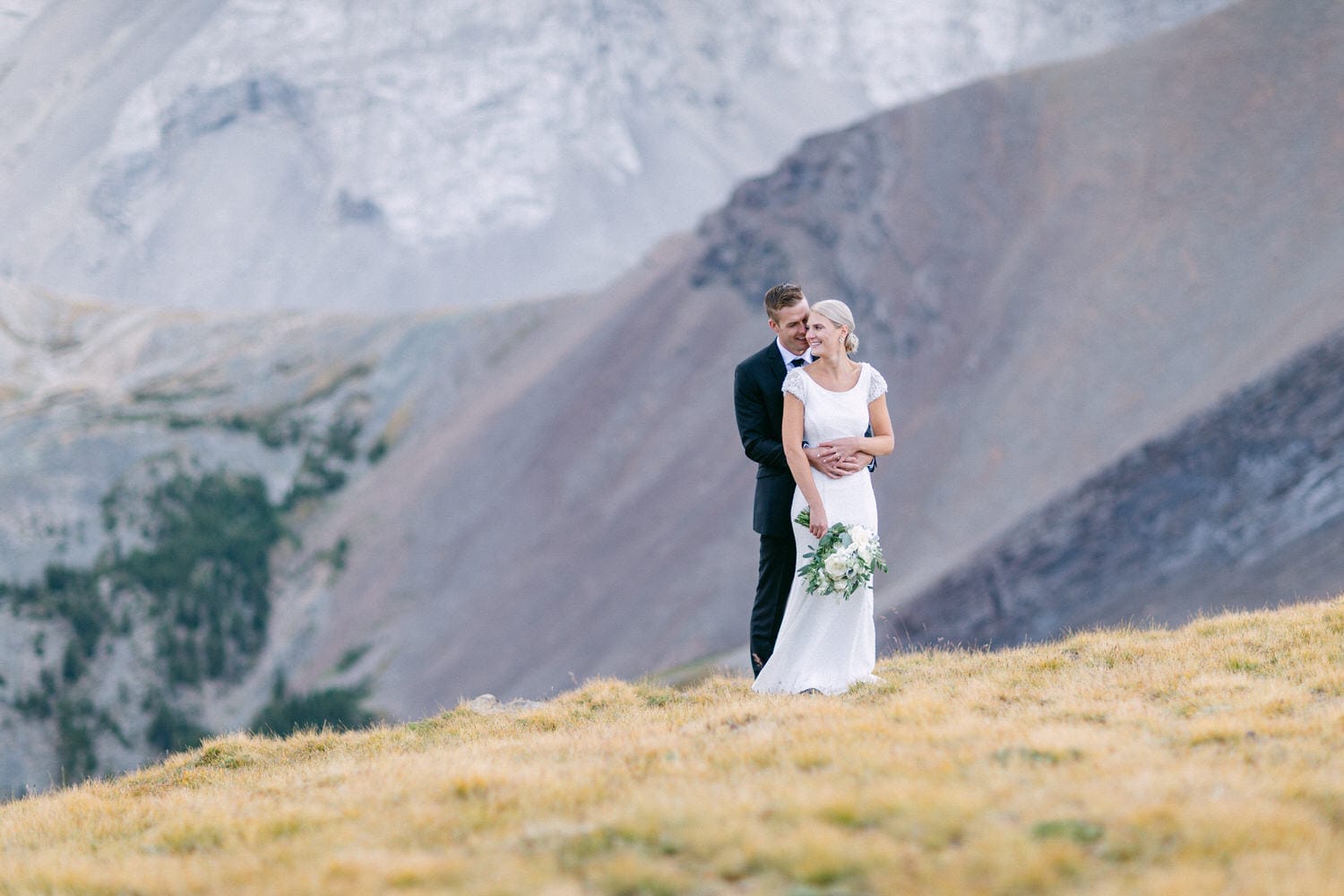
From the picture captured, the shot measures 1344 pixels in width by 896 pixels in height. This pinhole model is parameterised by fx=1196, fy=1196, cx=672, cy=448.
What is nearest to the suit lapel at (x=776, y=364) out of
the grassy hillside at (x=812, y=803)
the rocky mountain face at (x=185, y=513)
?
the grassy hillside at (x=812, y=803)

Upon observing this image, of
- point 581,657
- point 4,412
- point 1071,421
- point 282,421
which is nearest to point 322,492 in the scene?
point 282,421

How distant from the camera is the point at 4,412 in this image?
97875mm

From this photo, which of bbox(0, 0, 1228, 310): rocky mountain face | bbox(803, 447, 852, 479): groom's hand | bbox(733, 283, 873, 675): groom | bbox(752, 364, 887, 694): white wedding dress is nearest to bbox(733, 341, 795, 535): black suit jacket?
bbox(733, 283, 873, 675): groom

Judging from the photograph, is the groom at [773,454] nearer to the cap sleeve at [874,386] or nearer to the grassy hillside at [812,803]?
the cap sleeve at [874,386]

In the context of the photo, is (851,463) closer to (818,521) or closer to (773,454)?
(818,521)

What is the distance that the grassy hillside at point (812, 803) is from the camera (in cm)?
465

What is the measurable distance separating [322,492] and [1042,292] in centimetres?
5739

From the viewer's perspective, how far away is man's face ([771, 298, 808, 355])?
9.05 m

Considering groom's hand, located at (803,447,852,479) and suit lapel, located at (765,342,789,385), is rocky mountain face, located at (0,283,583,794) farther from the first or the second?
groom's hand, located at (803,447,852,479)

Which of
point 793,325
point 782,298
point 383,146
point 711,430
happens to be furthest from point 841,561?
point 383,146

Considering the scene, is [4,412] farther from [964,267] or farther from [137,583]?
[964,267]

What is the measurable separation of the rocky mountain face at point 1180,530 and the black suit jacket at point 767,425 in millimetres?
25726

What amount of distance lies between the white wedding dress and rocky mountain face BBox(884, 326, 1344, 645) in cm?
A: 2564

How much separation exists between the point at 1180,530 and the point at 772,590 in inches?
1236
